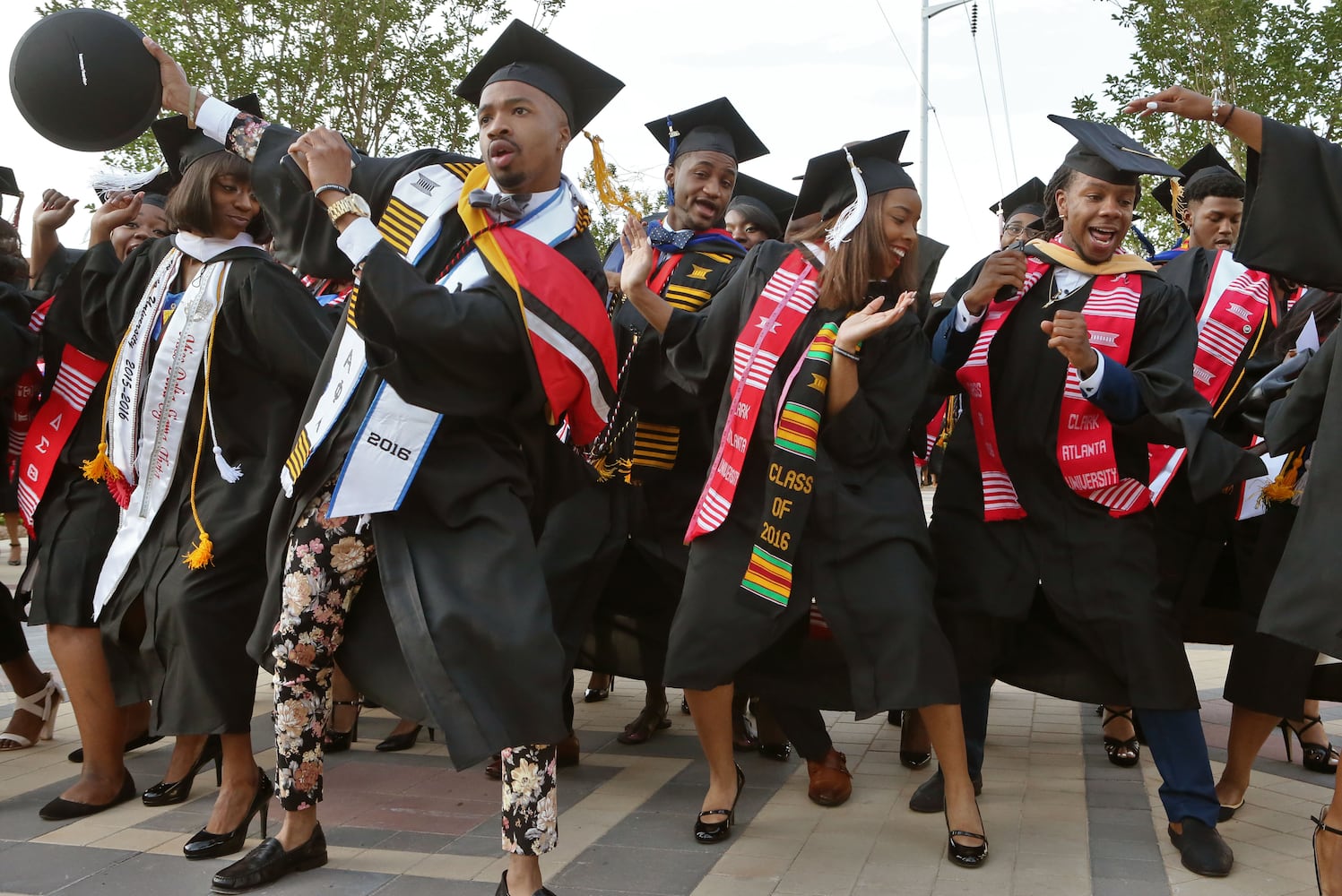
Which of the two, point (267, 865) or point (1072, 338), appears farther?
point (1072, 338)

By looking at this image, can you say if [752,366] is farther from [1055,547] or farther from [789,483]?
[1055,547]

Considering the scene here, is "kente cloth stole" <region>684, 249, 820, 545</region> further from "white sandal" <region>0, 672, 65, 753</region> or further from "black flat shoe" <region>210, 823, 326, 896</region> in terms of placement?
"white sandal" <region>0, 672, 65, 753</region>

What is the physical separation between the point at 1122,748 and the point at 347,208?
3719mm

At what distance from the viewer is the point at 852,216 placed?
409 cm

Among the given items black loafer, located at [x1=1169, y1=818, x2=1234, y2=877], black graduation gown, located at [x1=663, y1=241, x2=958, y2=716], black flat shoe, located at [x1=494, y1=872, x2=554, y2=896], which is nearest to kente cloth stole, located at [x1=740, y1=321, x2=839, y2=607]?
black graduation gown, located at [x1=663, y1=241, x2=958, y2=716]

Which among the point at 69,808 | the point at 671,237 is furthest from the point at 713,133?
the point at 69,808

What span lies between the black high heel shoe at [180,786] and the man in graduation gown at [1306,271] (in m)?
3.32

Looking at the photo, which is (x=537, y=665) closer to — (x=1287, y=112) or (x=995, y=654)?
(x=995, y=654)

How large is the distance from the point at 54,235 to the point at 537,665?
3010 millimetres

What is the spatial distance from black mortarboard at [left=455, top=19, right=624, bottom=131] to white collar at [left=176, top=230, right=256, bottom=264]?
0.96 metres

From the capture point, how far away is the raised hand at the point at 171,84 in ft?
12.5

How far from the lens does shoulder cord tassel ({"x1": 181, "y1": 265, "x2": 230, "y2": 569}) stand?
406 centimetres

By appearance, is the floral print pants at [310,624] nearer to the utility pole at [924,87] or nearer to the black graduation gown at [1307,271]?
the black graduation gown at [1307,271]

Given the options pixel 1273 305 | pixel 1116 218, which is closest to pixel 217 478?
pixel 1116 218
